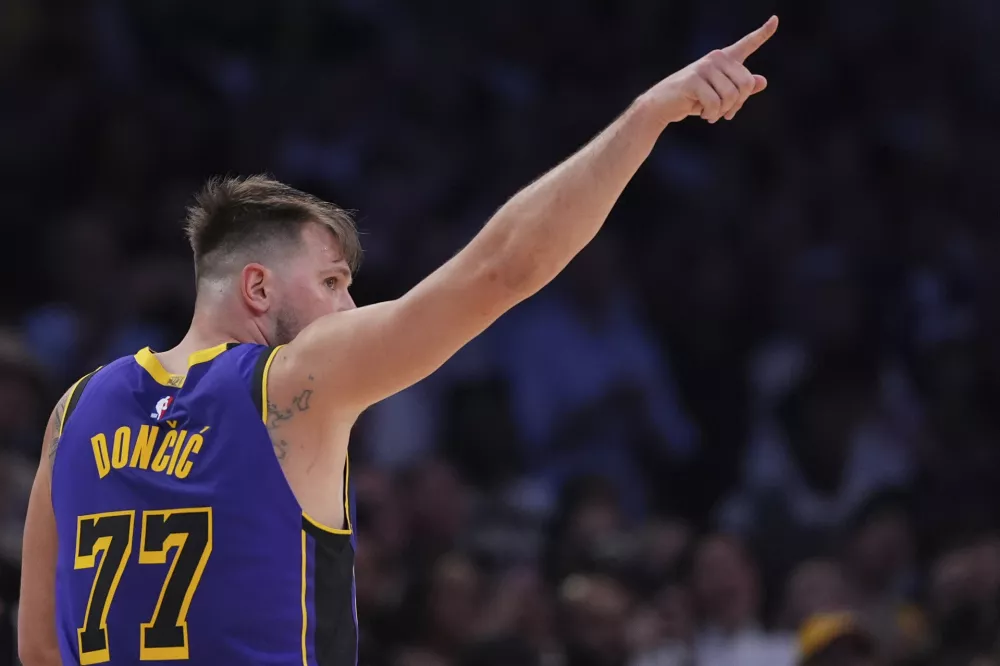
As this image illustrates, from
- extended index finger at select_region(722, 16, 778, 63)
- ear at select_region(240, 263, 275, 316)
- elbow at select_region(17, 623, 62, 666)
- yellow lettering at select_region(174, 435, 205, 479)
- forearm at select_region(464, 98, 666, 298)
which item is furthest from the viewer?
elbow at select_region(17, 623, 62, 666)

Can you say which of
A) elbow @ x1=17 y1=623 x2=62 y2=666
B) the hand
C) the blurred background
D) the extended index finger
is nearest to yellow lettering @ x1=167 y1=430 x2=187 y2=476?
elbow @ x1=17 y1=623 x2=62 y2=666

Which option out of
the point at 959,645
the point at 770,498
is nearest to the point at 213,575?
the point at 959,645

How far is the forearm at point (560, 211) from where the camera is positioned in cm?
310

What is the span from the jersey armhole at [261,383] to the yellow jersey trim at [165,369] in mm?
133

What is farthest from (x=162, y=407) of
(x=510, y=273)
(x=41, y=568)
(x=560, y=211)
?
(x=560, y=211)

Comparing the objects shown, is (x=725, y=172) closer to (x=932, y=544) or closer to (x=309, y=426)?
(x=932, y=544)

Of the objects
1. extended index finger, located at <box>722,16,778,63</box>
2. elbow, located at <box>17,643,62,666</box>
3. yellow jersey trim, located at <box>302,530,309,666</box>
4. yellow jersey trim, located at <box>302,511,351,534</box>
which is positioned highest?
extended index finger, located at <box>722,16,778,63</box>

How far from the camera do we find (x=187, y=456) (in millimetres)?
3348

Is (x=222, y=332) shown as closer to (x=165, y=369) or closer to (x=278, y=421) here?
(x=165, y=369)

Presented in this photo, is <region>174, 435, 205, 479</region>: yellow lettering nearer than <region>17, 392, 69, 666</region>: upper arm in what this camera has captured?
Yes

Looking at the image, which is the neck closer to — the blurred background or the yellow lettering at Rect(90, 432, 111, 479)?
the yellow lettering at Rect(90, 432, 111, 479)

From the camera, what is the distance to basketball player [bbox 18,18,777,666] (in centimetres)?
312

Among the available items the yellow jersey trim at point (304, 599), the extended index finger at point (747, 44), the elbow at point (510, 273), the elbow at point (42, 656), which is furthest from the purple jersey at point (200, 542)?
the extended index finger at point (747, 44)

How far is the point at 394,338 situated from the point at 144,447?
65 cm
